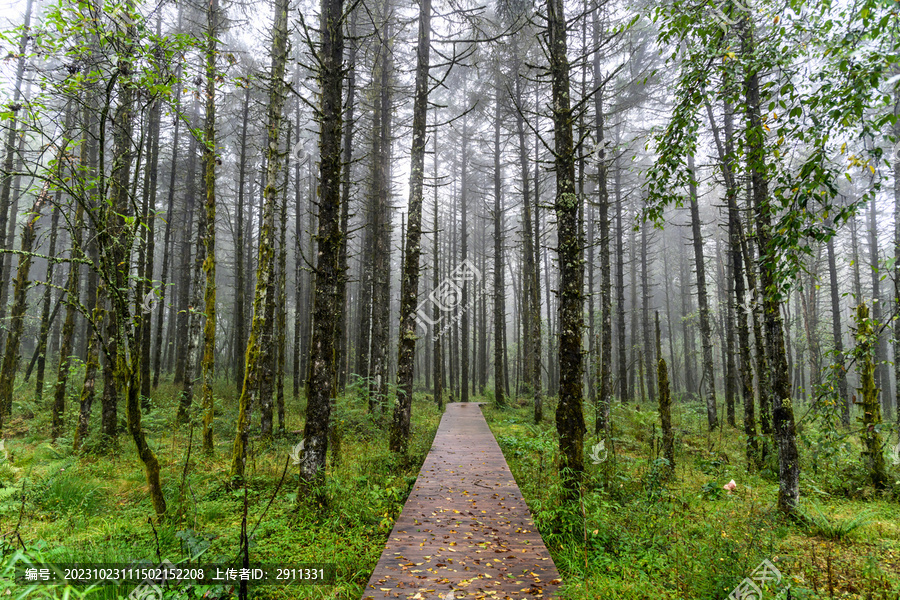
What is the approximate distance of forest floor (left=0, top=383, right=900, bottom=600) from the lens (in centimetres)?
383

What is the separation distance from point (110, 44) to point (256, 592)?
594 centimetres

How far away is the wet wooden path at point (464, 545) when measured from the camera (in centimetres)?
367

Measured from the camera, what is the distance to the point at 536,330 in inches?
614

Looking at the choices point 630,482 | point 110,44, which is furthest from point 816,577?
point 110,44

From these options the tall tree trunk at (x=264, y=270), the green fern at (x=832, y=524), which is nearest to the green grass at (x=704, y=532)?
the green fern at (x=832, y=524)

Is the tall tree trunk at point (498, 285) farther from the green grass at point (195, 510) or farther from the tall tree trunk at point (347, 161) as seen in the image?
the green grass at point (195, 510)

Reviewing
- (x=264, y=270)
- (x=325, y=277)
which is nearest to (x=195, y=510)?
(x=325, y=277)

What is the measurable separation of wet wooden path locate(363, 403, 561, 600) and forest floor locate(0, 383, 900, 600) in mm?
288

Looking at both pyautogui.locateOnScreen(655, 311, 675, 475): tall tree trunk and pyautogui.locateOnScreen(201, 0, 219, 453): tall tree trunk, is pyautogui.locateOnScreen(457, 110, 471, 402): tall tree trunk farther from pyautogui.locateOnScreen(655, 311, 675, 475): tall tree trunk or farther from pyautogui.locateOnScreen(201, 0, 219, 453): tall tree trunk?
pyautogui.locateOnScreen(201, 0, 219, 453): tall tree trunk

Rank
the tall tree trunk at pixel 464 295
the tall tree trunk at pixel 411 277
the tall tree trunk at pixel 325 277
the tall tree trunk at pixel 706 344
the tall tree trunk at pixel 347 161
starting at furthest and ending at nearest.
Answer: the tall tree trunk at pixel 464 295 < the tall tree trunk at pixel 706 344 < the tall tree trunk at pixel 411 277 < the tall tree trunk at pixel 347 161 < the tall tree trunk at pixel 325 277

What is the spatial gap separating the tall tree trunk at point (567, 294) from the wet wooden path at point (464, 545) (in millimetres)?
1106

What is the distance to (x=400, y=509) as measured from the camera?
19.1ft

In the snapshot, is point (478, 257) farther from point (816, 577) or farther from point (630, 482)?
point (816, 577)

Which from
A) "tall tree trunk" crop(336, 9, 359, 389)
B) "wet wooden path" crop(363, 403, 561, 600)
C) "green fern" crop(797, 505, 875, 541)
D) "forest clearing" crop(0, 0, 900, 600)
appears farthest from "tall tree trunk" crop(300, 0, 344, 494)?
"green fern" crop(797, 505, 875, 541)
